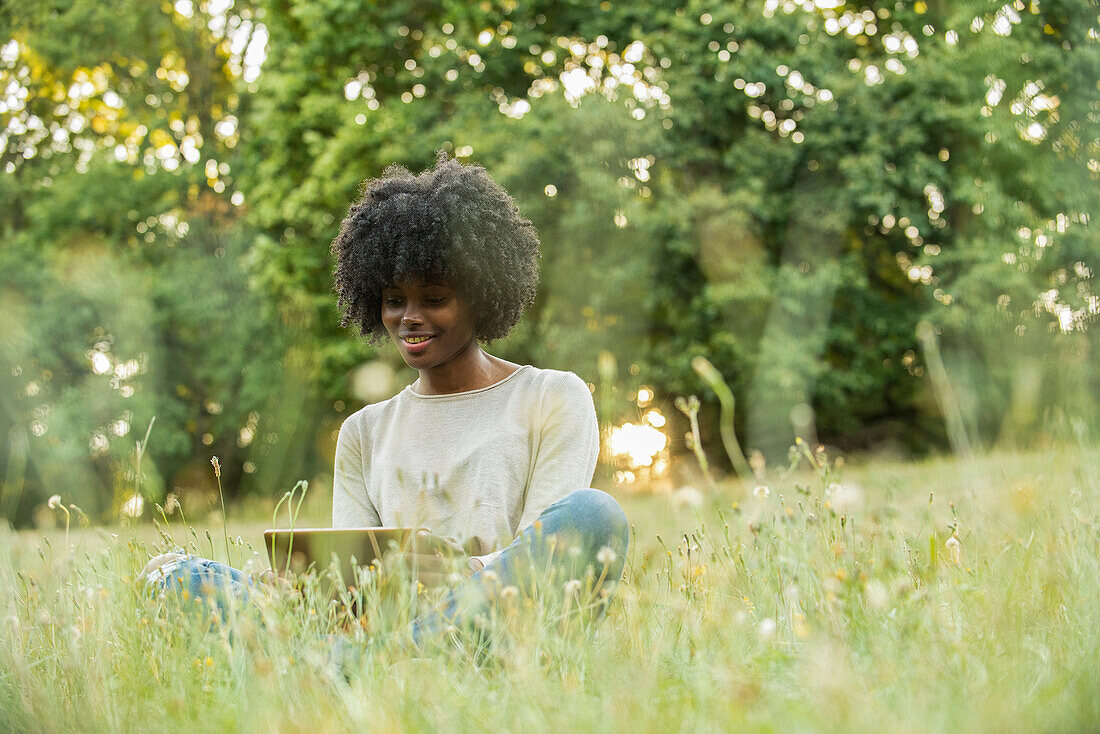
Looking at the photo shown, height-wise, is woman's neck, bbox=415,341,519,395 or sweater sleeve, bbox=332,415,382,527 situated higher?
woman's neck, bbox=415,341,519,395

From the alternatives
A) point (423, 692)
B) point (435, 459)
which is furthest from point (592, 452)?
point (423, 692)

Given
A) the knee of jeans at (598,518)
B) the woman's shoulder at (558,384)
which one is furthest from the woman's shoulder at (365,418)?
the knee of jeans at (598,518)

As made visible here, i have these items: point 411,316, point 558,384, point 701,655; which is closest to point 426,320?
point 411,316

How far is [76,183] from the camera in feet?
57.2

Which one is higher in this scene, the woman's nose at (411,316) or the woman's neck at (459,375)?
the woman's nose at (411,316)

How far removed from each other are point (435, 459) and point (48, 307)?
50.3 feet

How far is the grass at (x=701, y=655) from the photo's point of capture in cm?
177

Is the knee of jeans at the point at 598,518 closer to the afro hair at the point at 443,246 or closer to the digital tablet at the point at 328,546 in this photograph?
the digital tablet at the point at 328,546

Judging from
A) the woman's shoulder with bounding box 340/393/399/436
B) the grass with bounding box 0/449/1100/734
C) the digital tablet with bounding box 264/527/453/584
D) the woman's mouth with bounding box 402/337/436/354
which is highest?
the woman's mouth with bounding box 402/337/436/354

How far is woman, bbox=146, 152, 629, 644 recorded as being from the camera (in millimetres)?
2807

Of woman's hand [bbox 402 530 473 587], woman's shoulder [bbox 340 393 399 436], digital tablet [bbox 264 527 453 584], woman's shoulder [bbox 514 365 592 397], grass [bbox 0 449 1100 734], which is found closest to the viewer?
grass [bbox 0 449 1100 734]

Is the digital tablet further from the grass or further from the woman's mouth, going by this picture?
the woman's mouth

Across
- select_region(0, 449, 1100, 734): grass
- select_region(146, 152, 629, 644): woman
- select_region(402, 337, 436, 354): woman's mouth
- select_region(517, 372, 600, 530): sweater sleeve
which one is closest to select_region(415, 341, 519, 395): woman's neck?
select_region(146, 152, 629, 644): woman

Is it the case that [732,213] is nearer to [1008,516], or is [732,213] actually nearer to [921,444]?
[921,444]
